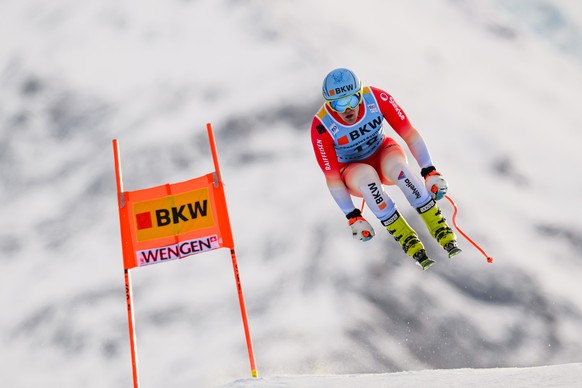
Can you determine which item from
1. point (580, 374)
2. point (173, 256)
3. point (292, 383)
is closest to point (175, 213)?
point (173, 256)

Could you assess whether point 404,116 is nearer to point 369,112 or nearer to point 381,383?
point 369,112

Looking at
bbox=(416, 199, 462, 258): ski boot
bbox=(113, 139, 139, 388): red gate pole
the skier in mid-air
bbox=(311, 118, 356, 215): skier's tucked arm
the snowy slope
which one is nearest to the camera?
the snowy slope

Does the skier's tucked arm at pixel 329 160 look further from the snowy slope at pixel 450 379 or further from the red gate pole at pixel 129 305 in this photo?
the red gate pole at pixel 129 305

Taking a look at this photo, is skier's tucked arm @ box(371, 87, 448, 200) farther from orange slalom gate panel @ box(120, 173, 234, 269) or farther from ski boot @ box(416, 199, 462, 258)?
orange slalom gate panel @ box(120, 173, 234, 269)

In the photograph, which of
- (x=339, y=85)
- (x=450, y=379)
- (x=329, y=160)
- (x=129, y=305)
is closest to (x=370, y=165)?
(x=329, y=160)

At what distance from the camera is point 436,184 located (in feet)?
34.4

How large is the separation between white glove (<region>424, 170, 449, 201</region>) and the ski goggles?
1362 mm

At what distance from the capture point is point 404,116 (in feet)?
36.2

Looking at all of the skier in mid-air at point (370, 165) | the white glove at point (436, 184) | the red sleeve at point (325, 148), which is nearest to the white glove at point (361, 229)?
the skier in mid-air at point (370, 165)

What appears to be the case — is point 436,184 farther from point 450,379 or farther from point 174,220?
point 174,220

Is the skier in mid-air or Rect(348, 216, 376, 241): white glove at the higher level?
the skier in mid-air

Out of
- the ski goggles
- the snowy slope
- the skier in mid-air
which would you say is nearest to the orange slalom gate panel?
the skier in mid-air

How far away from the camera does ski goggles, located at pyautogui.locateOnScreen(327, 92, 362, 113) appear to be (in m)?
10.6

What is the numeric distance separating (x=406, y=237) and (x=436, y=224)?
1.47 ft
